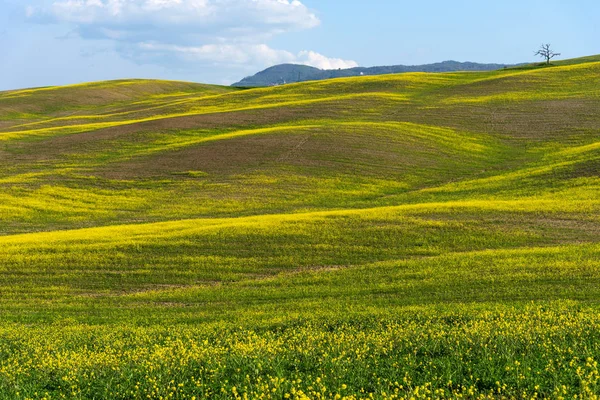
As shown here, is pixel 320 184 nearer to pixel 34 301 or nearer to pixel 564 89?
pixel 34 301

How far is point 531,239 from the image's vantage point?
25.9m

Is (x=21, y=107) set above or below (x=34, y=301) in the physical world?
above

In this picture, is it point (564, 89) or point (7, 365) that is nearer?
point (7, 365)

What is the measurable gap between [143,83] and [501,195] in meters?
144

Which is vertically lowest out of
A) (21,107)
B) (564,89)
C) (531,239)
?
(531,239)

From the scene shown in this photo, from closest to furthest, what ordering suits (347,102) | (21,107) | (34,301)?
1. (34,301)
2. (347,102)
3. (21,107)

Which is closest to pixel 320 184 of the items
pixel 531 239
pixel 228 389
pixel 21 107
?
pixel 531 239

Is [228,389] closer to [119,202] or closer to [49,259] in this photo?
[49,259]

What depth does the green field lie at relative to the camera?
12.0 m

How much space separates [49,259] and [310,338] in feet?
57.2

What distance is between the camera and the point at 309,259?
2475 centimetres

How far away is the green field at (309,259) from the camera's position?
39.3ft

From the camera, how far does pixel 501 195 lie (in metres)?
37.4

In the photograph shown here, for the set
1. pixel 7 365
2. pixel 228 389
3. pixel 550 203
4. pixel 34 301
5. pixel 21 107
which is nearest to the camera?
pixel 228 389
